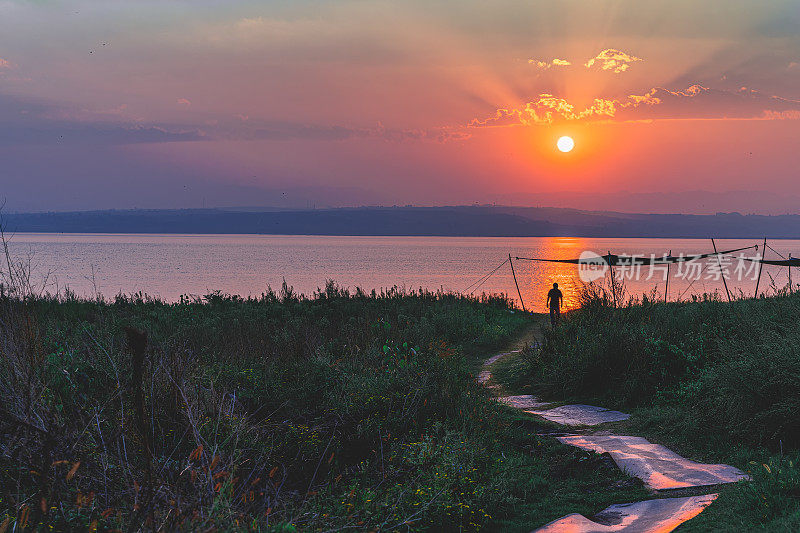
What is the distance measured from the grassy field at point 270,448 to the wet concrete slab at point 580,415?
728mm

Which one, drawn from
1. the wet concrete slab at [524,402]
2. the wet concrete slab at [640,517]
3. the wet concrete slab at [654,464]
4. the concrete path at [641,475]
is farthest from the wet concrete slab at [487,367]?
the wet concrete slab at [640,517]

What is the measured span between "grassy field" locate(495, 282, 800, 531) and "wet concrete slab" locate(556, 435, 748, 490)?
0.94 feet

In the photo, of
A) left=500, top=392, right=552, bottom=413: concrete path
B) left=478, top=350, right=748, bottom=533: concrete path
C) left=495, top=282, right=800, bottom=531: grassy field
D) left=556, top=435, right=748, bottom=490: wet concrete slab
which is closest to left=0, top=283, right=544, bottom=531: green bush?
left=500, top=392, right=552, bottom=413: concrete path

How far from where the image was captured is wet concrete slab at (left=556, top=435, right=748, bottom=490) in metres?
6.23

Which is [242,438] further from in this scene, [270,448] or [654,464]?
[654,464]

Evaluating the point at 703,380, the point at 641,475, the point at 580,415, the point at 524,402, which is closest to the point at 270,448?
the point at 641,475

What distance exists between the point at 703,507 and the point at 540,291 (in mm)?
45675

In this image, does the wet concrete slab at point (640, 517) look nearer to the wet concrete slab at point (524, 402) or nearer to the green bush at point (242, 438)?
the green bush at point (242, 438)

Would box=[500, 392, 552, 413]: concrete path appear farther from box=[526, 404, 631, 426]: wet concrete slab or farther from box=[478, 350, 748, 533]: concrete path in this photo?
box=[478, 350, 748, 533]: concrete path

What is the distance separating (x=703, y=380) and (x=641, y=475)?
124 inches

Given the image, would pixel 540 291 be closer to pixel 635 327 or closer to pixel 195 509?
pixel 635 327

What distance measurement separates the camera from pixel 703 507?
17.4 feet

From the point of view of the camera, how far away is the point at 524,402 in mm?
10578

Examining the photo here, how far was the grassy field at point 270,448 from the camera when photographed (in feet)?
14.2
